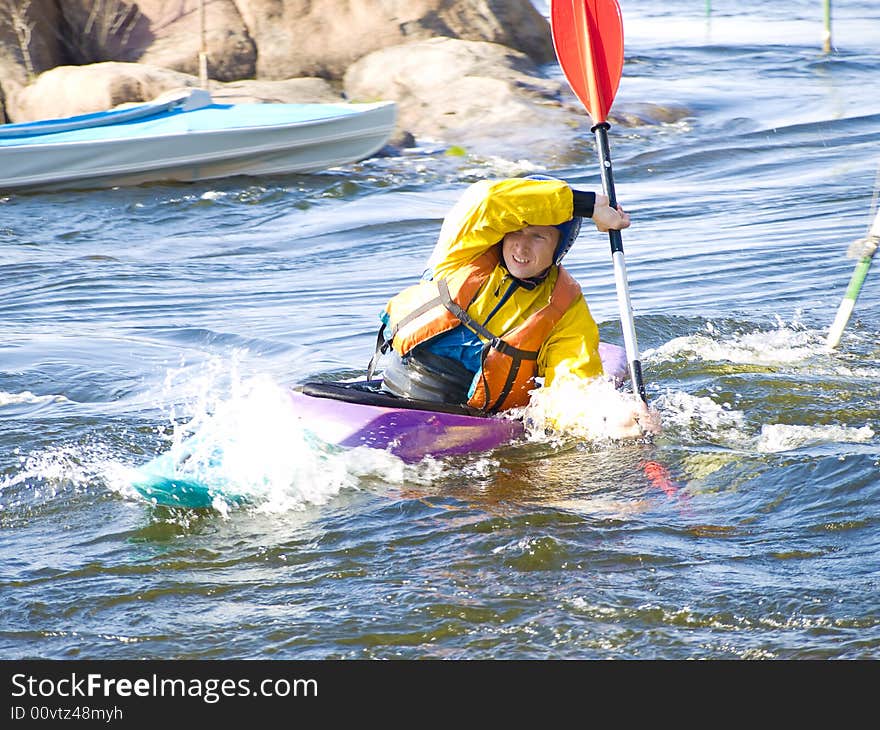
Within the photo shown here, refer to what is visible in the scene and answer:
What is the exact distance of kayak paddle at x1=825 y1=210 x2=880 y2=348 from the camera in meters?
6.22

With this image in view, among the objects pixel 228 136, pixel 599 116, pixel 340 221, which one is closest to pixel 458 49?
pixel 228 136

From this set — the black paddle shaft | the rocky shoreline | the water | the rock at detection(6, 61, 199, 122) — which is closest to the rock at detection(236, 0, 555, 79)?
the rocky shoreline

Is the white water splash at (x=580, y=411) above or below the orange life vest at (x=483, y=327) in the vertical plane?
below

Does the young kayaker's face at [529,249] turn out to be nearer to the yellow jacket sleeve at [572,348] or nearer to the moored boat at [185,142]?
the yellow jacket sleeve at [572,348]

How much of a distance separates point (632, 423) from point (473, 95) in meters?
10.4

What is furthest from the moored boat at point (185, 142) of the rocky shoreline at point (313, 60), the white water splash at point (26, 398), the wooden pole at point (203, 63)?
the white water splash at point (26, 398)

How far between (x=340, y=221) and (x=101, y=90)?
193 inches

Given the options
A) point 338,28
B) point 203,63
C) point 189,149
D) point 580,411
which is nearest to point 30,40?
point 203,63

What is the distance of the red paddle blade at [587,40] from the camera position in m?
6.24

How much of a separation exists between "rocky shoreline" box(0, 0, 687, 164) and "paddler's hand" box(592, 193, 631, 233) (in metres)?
9.29

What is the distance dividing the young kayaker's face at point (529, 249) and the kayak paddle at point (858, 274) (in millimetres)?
2134

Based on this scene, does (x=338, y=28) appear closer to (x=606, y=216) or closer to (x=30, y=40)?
(x=30, y=40)
